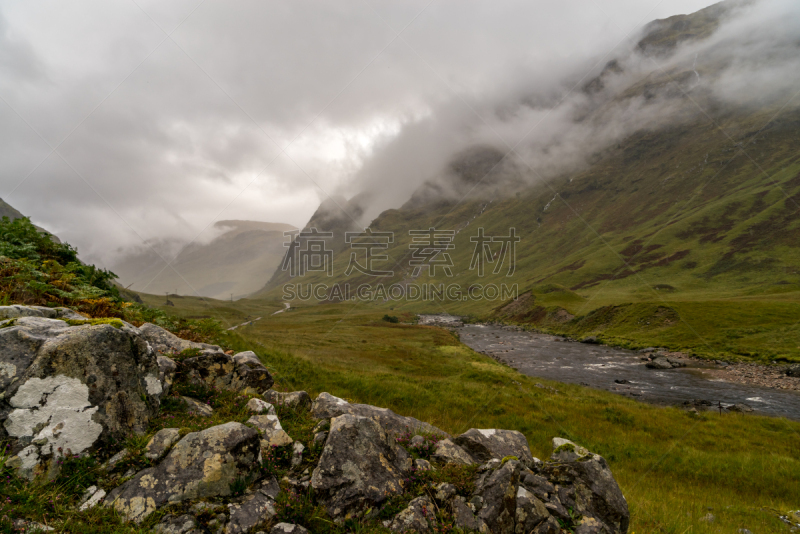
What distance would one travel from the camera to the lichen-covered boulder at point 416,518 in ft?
18.5

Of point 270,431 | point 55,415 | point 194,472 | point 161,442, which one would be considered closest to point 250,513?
point 194,472

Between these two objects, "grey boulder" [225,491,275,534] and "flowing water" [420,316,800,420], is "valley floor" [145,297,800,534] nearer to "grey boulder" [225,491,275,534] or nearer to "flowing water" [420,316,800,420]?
"grey boulder" [225,491,275,534]

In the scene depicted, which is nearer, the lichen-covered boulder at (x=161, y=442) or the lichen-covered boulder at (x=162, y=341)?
the lichen-covered boulder at (x=161, y=442)

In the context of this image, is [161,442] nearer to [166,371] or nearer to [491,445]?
[166,371]

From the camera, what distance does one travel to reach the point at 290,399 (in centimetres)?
862

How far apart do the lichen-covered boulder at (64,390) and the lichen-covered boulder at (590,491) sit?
8873mm

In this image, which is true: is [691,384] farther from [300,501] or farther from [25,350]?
[25,350]

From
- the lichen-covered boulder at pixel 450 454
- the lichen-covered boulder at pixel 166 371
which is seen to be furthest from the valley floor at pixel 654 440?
the lichen-covered boulder at pixel 450 454

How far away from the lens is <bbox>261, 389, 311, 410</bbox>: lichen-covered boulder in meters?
8.48

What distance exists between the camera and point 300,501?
5.59 meters

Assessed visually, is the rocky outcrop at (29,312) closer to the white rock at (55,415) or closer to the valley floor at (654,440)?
the white rock at (55,415)

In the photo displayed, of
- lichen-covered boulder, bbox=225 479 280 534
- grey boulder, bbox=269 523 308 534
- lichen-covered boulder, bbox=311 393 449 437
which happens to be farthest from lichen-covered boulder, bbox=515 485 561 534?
lichen-covered boulder, bbox=225 479 280 534

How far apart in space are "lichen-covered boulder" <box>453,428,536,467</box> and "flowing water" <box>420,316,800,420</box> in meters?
32.1

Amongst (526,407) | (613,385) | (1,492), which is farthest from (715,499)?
(613,385)
